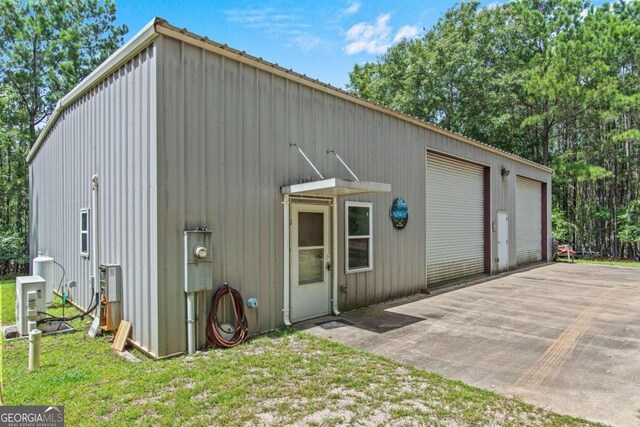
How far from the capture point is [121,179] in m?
5.16

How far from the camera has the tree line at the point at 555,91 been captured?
1697cm

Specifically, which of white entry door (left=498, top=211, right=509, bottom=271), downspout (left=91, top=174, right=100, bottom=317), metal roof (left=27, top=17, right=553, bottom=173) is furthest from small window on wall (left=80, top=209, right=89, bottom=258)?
white entry door (left=498, top=211, right=509, bottom=271)

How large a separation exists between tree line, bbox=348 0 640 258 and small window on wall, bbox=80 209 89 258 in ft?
62.1

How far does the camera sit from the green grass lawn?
2.97 m

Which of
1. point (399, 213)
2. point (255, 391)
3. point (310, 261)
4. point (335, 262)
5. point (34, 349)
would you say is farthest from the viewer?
point (399, 213)

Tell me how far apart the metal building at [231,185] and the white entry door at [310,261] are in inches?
0.9

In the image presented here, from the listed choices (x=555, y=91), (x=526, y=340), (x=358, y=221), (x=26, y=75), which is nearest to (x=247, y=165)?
(x=358, y=221)

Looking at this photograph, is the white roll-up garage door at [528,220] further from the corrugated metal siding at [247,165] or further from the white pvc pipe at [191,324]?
the white pvc pipe at [191,324]

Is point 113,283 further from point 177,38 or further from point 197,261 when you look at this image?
point 177,38

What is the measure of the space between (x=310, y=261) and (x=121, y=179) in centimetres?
307

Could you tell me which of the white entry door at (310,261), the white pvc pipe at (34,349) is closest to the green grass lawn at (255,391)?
the white pvc pipe at (34,349)

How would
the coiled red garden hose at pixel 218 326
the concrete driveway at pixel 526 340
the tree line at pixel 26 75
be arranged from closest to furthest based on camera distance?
1. the concrete driveway at pixel 526 340
2. the coiled red garden hose at pixel 218 326
3. the tree line at pixel 26 75

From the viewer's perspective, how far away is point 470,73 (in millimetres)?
20469

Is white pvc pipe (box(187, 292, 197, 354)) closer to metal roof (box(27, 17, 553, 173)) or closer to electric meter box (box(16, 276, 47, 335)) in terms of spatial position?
electric meter box (box(16, 276, 47, 335))
